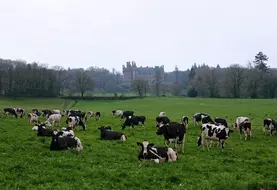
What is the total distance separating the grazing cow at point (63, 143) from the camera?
60.3 feet

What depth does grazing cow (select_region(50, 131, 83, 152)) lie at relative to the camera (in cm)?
1838

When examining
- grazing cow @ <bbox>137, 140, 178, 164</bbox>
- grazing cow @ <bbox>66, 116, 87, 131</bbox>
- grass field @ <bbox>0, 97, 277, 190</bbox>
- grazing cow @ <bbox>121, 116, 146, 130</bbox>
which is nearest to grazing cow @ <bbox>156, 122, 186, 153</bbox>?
grass field @ <bbox>0, 97, 277, 190</bbox>

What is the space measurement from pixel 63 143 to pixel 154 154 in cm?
557

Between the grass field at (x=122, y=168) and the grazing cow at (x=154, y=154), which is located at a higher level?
the grazing cow at (x=154, y=154)

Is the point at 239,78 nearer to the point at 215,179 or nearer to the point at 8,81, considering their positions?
the point at 8,81

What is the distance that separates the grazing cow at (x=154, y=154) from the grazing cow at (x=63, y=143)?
444 centimetres

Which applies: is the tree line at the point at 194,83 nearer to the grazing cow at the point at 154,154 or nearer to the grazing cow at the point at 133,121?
Answer: the grazing cow at the point at 133,121

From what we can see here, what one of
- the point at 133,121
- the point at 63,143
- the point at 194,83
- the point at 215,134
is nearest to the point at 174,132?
the point at 215,134

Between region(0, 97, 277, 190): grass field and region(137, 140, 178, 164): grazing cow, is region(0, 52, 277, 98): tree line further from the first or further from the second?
region(137, 140, 178, 164): grazing cow

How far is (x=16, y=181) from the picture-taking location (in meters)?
11.9

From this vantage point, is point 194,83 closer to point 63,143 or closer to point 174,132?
point 174,132

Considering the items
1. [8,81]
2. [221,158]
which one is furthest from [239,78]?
[221,158]

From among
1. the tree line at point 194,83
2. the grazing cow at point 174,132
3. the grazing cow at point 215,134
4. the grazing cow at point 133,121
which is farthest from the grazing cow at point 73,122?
the tree line at point 194,83

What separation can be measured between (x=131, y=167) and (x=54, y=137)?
19.2 feet
